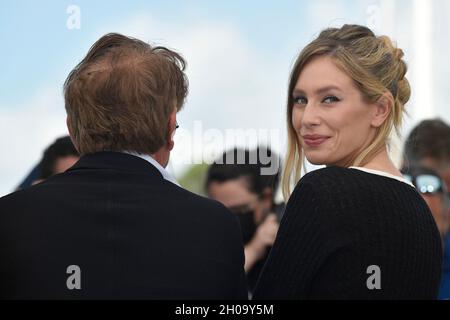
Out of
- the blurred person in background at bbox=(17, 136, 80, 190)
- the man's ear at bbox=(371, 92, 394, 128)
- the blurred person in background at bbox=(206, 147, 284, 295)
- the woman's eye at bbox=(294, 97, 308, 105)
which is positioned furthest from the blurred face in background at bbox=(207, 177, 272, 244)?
the man's ear at bbox=(371, 92, 394, 128)

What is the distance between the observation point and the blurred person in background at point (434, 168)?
386 centimetres

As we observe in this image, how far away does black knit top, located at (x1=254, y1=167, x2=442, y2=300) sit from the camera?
6.75 ft

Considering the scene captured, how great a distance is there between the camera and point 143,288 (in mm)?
1856

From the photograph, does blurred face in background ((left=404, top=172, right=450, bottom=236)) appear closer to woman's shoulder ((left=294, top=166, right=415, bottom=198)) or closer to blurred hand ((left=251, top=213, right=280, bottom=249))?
blurred hand ((left=251, top=213, right=280, bottom=249))

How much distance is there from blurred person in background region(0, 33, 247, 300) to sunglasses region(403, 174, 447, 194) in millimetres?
2068

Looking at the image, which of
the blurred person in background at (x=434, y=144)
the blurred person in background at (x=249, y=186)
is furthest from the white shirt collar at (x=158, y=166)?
the blurred person in background at (x=434, y=144)

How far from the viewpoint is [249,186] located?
4477 millimetres

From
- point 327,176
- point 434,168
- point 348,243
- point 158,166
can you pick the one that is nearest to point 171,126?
point 158,166

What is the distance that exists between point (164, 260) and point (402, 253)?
63cm

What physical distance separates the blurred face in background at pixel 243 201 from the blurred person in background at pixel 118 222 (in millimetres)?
2208

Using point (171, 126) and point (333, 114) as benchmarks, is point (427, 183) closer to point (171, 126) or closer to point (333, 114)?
point (333, 114)

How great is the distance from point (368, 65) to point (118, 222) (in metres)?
0.88

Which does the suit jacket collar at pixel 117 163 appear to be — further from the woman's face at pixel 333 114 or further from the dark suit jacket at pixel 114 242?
the woman's face at pixel 333 114
